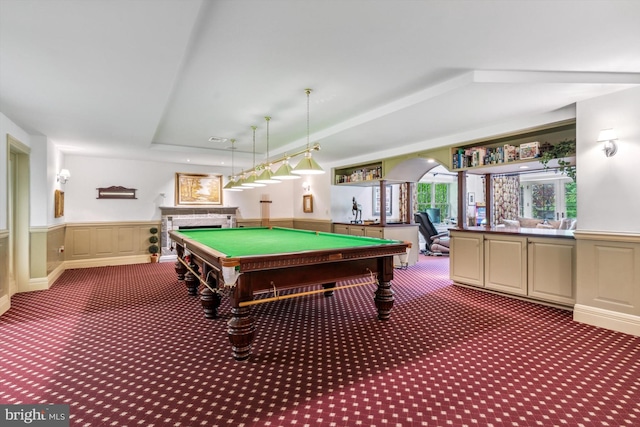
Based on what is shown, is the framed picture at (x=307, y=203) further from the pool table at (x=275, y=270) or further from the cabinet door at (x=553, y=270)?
the cabinet door at (x=553, y=270)

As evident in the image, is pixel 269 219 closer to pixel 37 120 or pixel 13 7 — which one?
pixel 37 120

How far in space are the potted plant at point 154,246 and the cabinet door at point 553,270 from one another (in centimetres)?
739

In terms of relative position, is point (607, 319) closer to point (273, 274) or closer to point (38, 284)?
point (273, 274)

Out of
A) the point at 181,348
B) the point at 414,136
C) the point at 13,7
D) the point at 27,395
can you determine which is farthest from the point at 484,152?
the point at 27,395

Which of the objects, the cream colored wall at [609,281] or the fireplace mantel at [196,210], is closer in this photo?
the cream colored wall at [609,281]

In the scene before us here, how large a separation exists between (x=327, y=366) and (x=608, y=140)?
3.49 meters

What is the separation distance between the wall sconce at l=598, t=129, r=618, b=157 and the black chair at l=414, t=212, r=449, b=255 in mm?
5250

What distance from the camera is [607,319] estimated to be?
3.30 m

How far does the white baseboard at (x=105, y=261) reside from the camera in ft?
22.5

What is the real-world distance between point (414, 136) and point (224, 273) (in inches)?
152

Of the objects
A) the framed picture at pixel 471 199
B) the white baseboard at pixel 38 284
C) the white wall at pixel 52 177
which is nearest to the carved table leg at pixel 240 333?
the white baseboard at pixel 38 284

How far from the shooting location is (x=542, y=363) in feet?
8.30

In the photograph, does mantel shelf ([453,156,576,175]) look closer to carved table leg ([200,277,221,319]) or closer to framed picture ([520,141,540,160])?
framed picture ([520,141,540,160])

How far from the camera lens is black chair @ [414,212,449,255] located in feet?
27.6
